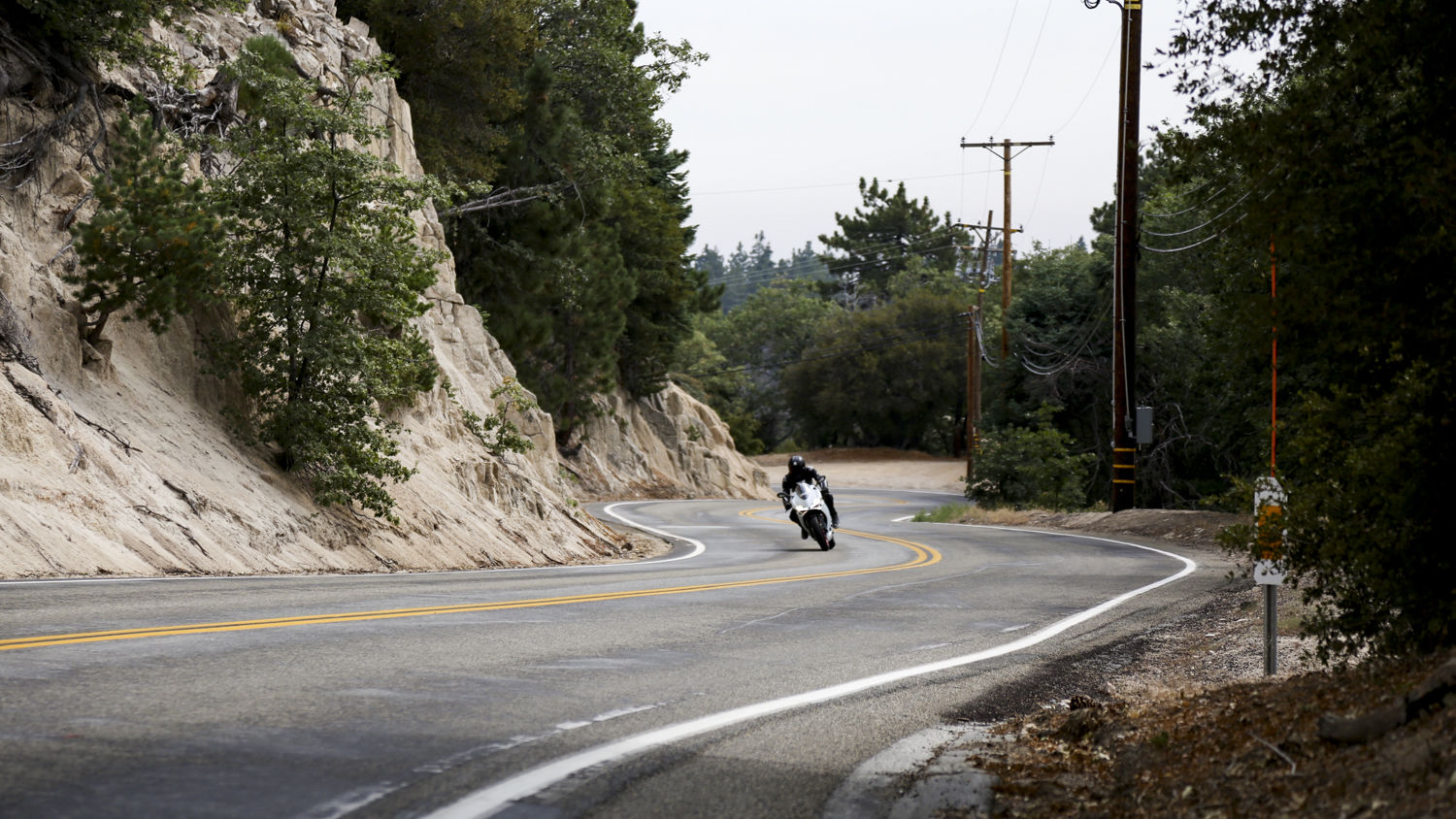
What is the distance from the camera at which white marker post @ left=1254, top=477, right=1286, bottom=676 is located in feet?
21.3

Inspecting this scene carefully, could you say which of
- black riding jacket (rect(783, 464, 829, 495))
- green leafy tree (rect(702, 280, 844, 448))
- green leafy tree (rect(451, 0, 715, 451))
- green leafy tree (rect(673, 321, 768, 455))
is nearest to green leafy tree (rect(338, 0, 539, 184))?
green leafy tree (rect(451, 0, 715, 451))

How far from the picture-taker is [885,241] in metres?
105

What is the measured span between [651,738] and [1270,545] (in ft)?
11.2

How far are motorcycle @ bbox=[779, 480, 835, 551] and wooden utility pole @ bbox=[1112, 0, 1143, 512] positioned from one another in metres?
8.14

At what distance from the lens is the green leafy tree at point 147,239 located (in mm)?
14375

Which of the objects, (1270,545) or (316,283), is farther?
(316,283)

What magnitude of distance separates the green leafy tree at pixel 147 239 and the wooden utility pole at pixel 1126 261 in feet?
60.8

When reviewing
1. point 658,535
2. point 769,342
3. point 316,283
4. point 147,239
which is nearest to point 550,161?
point 658,535

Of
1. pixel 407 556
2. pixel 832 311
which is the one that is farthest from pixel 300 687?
pixel 832 311

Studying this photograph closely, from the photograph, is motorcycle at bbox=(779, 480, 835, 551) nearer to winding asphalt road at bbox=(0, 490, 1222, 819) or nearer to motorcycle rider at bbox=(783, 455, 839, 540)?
motorcycle rider at bbox=(783, 455, 839, 540)

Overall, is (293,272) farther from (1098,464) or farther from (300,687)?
(1098,464)

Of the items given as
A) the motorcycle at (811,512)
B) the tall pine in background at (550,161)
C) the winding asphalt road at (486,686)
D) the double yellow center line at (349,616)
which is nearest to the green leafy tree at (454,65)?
the tall pine in background at (550,161)

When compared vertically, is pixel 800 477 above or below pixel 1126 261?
below

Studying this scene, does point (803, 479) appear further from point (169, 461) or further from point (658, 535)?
point (169, 461)
